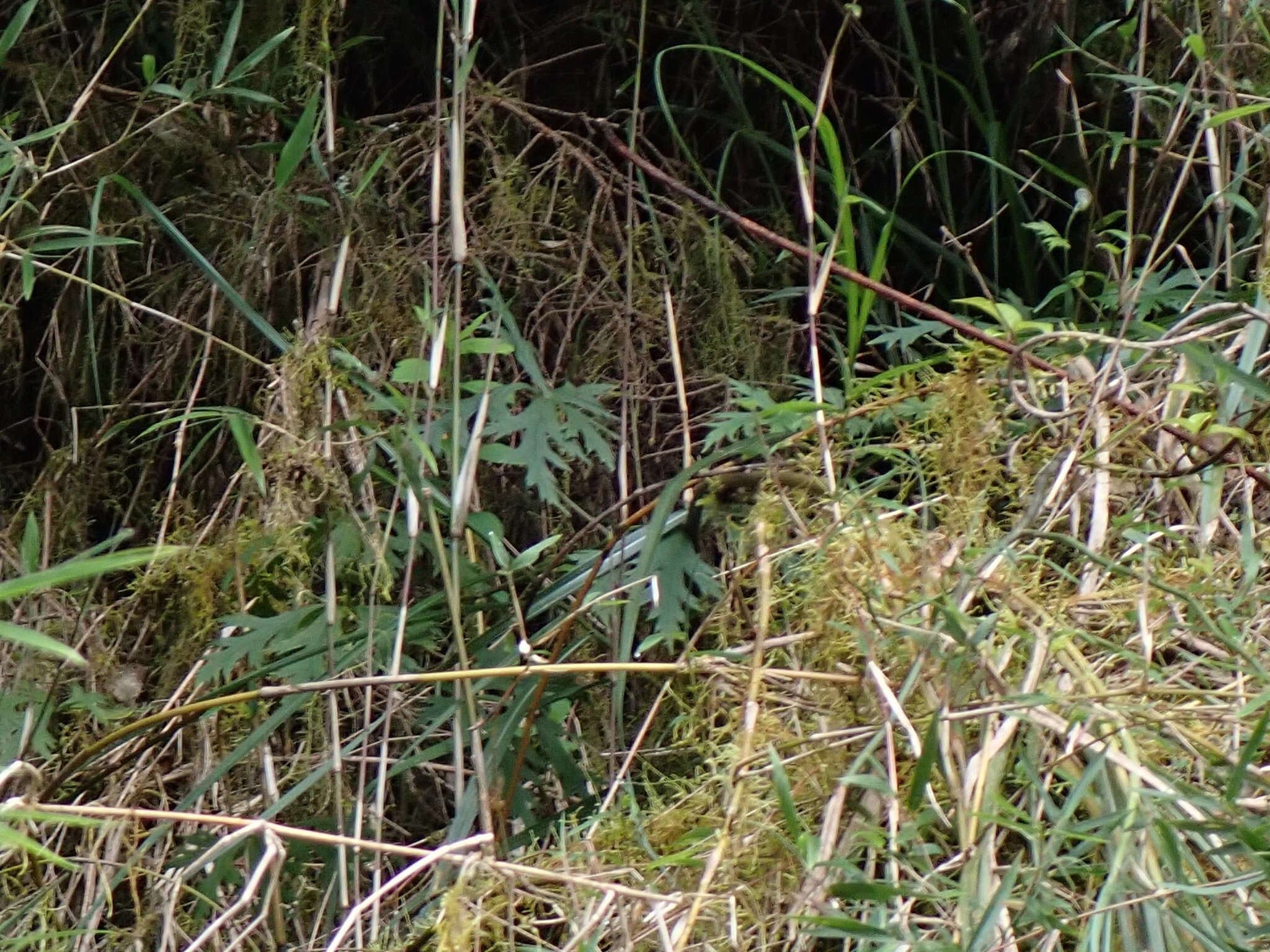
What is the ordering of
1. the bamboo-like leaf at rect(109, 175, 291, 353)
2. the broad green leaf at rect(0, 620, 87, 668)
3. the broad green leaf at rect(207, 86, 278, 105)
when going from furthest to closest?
the broad green leaf at rect(207, 86, 278, 105) → the bamboo-like leaf at rect(109, 175, 291, 353) → the broad green leaf at rect(0, 620, 87, 668)

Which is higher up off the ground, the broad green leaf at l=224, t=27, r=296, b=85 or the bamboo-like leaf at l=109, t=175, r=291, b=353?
the broad green leaf at l=224, t=27, r=296, b=85

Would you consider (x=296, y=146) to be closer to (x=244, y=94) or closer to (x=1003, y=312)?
(x=244, y=94)

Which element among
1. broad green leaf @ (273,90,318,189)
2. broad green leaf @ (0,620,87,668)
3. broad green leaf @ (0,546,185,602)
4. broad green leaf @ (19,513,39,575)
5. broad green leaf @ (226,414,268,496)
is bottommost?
broad green leaf @ (19,513,39,575)

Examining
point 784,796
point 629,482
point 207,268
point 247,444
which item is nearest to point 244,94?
point 207,268

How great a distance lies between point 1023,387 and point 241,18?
2.92ft

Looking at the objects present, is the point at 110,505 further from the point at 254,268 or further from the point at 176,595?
the point at 254,268

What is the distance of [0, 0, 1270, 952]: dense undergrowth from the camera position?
0.84m

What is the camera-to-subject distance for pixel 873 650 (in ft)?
2.92

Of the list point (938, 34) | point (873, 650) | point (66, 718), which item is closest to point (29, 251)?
point (66, 718)

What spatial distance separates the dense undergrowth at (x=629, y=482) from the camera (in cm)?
84

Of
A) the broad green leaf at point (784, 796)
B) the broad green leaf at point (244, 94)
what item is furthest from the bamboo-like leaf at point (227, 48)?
the broad green leaf at point (784, 796)

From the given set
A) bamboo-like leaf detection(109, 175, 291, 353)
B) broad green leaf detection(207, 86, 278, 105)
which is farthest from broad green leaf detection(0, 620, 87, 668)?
broad green leaf detection(207, 86, 278, 105)

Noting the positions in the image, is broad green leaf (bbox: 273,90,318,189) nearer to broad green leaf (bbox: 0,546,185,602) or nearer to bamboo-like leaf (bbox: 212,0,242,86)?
bamboo-like leaf (bbox: 212,0,242,86)

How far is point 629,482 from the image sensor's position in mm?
1382
